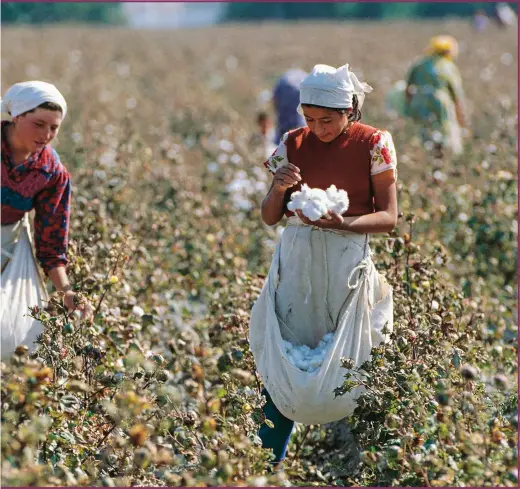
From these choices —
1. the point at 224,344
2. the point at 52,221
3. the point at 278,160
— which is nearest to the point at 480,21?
the point at 224,344

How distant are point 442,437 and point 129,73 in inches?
677

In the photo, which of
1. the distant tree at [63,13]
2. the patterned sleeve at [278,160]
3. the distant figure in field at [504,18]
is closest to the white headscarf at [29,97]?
the patterned sleeve at [278,160]

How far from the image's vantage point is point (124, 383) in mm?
3166

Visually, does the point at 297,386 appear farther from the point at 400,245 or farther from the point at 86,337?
the point at 400,245

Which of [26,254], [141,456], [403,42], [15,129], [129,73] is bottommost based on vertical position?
[141,456]

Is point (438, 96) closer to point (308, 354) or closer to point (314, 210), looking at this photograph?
point (308, 354)

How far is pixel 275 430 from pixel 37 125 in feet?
4.04

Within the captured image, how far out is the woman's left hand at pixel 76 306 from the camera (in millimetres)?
3520

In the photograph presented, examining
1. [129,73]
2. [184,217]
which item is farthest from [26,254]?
[129,73]

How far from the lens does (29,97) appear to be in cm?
360

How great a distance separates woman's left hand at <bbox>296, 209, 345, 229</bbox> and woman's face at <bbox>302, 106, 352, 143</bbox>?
258 mm

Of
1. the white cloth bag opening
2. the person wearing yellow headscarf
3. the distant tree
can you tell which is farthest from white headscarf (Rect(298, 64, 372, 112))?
the distant tree

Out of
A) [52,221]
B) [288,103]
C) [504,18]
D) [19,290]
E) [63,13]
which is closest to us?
[19,290]

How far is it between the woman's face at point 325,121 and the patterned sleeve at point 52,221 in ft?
3.07
